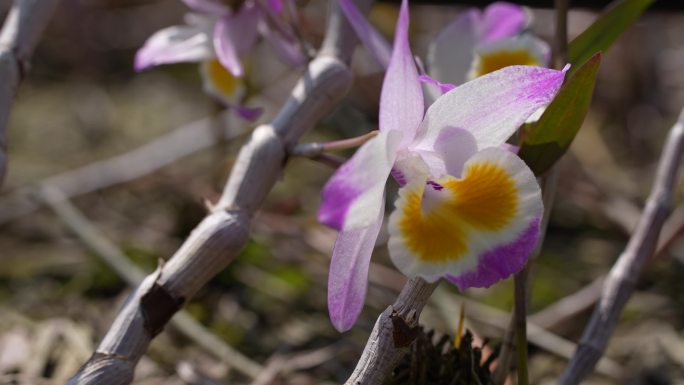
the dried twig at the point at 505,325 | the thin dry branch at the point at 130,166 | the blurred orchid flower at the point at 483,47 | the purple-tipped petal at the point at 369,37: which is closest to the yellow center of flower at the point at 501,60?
the blurred orchid flower at the point at 483,47

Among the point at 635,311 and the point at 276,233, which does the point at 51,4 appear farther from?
the point at 635,311

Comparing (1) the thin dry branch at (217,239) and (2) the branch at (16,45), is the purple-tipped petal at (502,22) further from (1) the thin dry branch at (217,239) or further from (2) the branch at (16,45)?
(2) the branch at (16,45)

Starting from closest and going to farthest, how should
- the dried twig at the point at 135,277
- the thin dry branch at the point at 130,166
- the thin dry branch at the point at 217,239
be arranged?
the thin dry branch at the point at 217,239 → the dried twig at the point at 135,277 → the thin dry branch at the point at 130,166

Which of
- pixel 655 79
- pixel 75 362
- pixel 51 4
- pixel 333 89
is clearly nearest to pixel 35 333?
pixel 75 362

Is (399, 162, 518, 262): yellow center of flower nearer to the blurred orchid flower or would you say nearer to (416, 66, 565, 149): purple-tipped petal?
(416, 66, 565, 149): purple-tipped petal

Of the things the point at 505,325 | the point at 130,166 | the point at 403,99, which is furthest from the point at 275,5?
the point at 130,166

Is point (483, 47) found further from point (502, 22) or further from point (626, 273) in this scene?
point (626, 273)

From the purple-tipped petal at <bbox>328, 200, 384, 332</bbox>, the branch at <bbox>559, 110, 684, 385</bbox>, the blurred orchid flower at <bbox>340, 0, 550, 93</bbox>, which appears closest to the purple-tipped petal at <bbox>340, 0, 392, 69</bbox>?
the blurred orchid flower at <bbox>340, 0, 550, 93</bbox>
